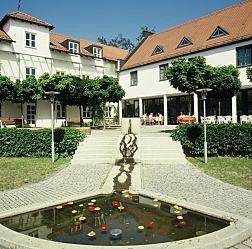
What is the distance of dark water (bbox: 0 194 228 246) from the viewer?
13.6 feet

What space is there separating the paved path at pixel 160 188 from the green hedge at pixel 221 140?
94.0 inches

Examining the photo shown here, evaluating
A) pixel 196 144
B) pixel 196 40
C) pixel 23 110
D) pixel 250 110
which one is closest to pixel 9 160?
pixel 196 144

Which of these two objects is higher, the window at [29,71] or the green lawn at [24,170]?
the window at [29,71]

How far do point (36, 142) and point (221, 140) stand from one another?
8609 mm

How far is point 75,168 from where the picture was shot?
9.86 meters

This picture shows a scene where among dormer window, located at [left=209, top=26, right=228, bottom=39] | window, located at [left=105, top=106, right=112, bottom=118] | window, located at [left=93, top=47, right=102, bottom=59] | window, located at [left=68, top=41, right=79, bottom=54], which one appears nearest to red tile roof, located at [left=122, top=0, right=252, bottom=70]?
dormer window, located at [left=209, top=26, right=228, bottom=39]

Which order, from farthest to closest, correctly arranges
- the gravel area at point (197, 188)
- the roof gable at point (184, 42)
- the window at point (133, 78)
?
the window at point (133, 78) < the roof gable at point (184, 42) < the gravel area at point (197, 188)

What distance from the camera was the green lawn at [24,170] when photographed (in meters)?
8.04

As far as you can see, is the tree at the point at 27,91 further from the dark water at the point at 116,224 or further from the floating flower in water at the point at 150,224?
the floating flower in water at the point at 150,224

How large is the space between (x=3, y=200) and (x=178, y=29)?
27.2 m

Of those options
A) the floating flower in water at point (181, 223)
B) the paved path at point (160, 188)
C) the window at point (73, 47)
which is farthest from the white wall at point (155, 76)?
the floating flower in water at point (181, 223)

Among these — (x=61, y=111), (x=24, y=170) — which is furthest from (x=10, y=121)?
(x=24, y=170)

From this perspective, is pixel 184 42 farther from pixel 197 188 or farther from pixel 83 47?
Result: pixel 197 188

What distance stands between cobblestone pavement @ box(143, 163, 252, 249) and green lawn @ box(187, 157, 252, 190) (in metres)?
0.43
